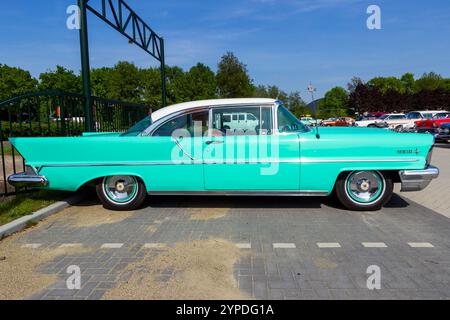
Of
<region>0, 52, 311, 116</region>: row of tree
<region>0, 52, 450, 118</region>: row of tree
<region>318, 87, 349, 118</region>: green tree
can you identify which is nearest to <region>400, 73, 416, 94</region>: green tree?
<region>318, 87, 349, 118</region>: green tree

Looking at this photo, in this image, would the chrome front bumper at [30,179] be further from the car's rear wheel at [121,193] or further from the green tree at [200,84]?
the green tree at [200,84]

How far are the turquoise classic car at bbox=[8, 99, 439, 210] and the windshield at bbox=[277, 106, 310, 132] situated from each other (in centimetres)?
2

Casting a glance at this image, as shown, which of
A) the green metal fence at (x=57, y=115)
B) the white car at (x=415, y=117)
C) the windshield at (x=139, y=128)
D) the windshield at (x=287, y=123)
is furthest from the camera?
the white car at (x=415, y=117)

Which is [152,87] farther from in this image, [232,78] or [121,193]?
[121,193]

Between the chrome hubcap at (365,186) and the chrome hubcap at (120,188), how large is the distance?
3318 mm

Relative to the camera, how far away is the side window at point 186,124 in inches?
206

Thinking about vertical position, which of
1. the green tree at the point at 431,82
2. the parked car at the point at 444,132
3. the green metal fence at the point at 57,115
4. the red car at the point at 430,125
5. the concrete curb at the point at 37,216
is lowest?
the concrete curb at the point at 37,216

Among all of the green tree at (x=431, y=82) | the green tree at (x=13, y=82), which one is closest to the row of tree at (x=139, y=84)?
the green tree at (x=13, y=82)

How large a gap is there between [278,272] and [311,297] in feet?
1.62

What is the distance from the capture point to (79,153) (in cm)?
525

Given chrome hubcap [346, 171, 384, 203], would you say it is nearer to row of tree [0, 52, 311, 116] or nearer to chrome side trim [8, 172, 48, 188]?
chrome side trim [8, 172, 48, 188]

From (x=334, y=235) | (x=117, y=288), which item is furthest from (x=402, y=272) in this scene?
(x=117, y=288)

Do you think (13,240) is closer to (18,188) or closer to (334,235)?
(18,188)
